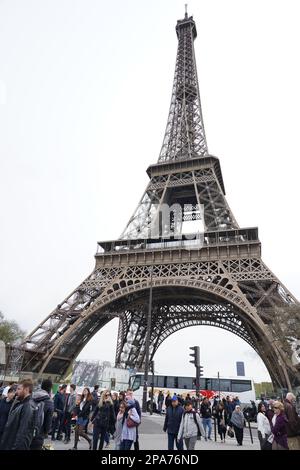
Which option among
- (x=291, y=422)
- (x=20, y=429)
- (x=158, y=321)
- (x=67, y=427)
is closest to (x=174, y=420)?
(x=291, y=422)

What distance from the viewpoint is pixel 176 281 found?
1013 inches

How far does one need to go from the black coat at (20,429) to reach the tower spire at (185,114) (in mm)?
34570

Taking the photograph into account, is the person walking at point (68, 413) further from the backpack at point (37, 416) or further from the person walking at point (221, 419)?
the backpack at point (37, 416)

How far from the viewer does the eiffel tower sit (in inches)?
930

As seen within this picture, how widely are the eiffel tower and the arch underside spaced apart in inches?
4.1

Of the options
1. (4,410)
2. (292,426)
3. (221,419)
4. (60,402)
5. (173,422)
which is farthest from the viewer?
(221,419)

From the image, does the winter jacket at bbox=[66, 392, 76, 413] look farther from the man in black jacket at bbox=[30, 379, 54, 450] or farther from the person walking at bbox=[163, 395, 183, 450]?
the man in black jacket at bbox=[30, 379, 54, 450]

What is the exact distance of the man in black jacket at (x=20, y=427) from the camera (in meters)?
4.21

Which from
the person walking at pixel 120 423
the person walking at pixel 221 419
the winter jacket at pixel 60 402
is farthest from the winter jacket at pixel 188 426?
the person walking at pixel 221 419

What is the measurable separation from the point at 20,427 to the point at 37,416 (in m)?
0.26

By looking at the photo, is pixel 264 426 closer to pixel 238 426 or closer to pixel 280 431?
pixel 280 431
